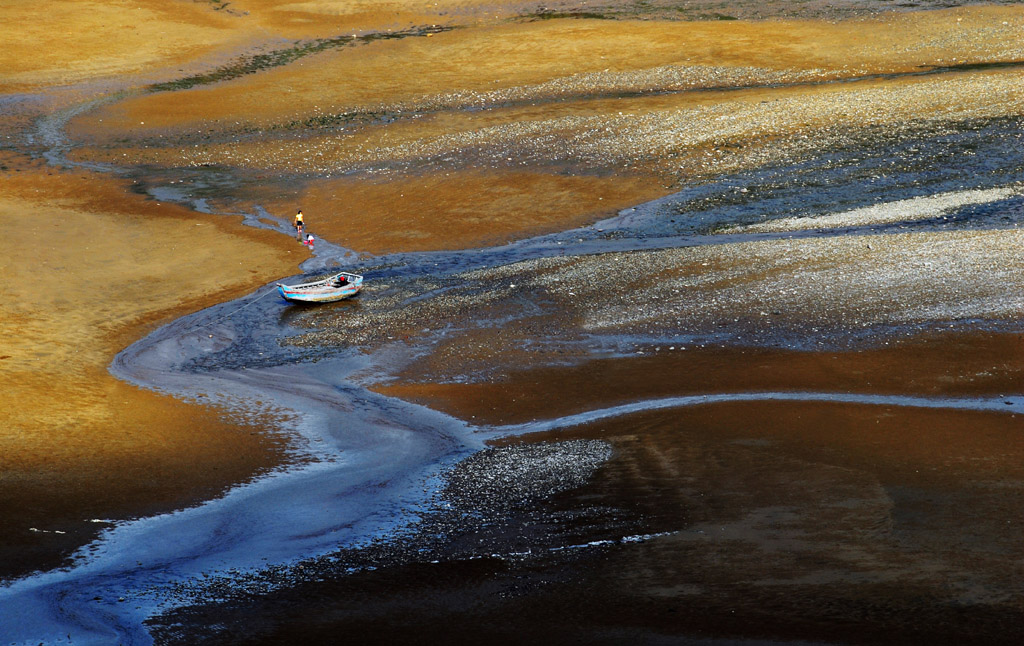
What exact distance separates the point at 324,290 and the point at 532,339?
626cm

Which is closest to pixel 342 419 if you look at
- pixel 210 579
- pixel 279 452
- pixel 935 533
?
pixel 279 452

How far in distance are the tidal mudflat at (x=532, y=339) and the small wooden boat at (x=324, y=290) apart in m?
0.65

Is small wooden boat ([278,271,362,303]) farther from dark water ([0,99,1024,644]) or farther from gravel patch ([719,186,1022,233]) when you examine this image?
gravel patch ([719,186,1022,233])

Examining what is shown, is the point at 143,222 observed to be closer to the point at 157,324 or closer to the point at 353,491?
the point at 157,324

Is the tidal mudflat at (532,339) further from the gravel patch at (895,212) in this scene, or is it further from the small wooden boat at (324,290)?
the small wooden boat at (324,290)

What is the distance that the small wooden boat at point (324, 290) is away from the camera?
83.0ft

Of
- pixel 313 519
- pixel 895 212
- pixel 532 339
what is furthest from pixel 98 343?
pixel 895 212

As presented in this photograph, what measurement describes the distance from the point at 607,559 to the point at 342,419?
7585mm

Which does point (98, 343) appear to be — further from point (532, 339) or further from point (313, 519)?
point (313, 519)

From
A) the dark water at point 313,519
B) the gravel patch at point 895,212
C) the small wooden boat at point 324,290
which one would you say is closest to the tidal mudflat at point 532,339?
the dark water at point 313,519

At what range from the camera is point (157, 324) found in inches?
981

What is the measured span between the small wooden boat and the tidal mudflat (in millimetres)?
649

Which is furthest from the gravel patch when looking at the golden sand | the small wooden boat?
the golden sand

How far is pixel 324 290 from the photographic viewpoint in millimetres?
25344
